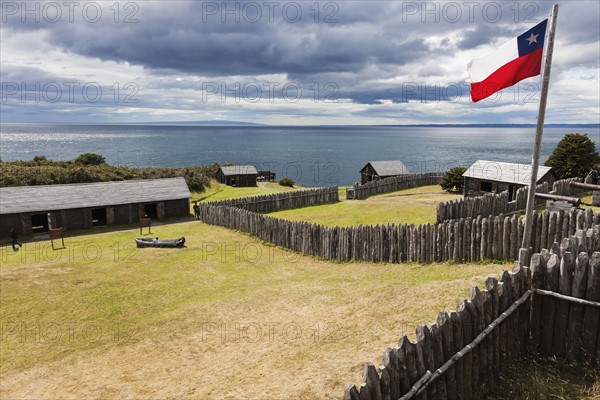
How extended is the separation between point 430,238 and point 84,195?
27.7 meters

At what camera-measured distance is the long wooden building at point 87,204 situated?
29078 mm

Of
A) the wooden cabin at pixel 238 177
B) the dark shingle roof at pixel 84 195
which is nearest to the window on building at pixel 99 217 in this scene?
the dark shingle roof at pixel 84 195

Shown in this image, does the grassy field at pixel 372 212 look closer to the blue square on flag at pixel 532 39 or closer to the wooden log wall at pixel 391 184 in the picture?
the wooden log wall at pixel 391 184

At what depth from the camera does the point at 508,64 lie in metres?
8.55

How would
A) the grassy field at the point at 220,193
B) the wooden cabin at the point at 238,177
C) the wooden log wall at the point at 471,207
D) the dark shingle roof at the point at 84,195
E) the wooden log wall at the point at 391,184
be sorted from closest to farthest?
the wooden log wall at the point at 471,207
the dark shingle roof at the point at 84,195
the wooden log wall at the point at 391,184
the grassy field at the point at 220,193
the wooden cabin at the point at 238,177

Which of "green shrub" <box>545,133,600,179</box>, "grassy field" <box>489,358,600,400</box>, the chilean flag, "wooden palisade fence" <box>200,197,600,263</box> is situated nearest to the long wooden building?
"wooden palisade fence" <box>200,197,600,263</box>

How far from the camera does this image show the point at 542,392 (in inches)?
236

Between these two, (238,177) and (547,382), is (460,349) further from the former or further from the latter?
(238,177)

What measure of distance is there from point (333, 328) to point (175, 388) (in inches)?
159

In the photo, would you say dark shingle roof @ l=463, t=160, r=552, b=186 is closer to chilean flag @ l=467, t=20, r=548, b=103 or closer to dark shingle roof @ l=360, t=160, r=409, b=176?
dark shingle roof @ l=360, t=160, r=409, b=176

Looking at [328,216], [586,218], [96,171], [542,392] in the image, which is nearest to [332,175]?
[96,171]

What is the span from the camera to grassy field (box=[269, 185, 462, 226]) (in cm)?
2665

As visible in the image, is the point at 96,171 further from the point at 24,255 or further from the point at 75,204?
the point at 24,255

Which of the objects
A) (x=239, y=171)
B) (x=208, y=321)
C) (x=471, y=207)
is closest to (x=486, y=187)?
(x=471, y=207)
